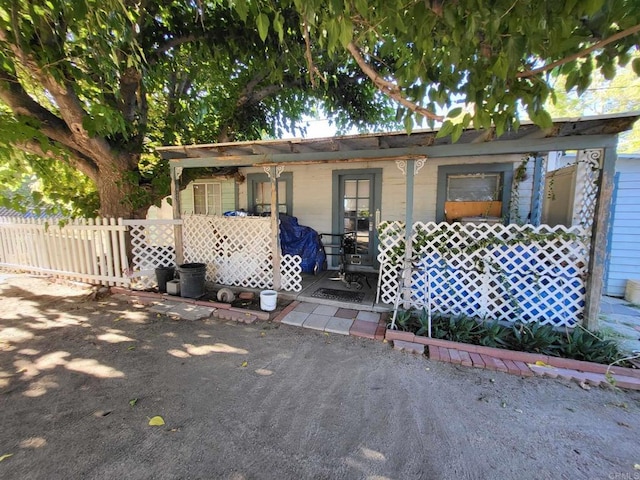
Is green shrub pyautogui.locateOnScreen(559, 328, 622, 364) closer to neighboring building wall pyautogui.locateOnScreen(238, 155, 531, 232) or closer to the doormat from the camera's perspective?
the doormat

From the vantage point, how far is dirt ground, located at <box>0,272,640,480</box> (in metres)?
1.64

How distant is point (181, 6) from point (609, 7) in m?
5.38

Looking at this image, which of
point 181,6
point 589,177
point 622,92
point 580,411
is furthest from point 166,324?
point 622,92

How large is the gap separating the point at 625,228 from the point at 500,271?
2.84m

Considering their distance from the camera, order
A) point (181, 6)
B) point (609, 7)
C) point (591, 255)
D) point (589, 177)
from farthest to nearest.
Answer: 1. point (181, 6)
2. point (589, 177)
3. point (591, 255)
4. point (609, 7)

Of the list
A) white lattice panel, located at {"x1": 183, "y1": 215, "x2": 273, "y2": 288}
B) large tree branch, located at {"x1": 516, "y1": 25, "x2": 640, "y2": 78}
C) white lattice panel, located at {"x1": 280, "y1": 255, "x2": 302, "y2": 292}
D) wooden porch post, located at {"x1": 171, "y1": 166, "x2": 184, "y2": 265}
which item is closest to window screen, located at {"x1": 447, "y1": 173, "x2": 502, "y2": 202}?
white lattice panel, located at {"x1": 280, "y1": 255, "x2": 302, "y2": 292}

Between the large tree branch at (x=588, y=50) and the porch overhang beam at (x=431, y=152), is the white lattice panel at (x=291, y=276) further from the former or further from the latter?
the large tree branch at (x=588, y=50)

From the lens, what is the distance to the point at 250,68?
200 inches

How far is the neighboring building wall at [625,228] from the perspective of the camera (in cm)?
421

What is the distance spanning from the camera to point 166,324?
11.8ft

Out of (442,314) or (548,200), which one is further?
(548,200)

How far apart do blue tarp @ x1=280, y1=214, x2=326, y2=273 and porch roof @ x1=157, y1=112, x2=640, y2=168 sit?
149 centimetres

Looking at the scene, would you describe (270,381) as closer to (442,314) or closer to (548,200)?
(442,314)

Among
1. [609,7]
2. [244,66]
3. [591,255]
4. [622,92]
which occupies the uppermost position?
[622,92]
